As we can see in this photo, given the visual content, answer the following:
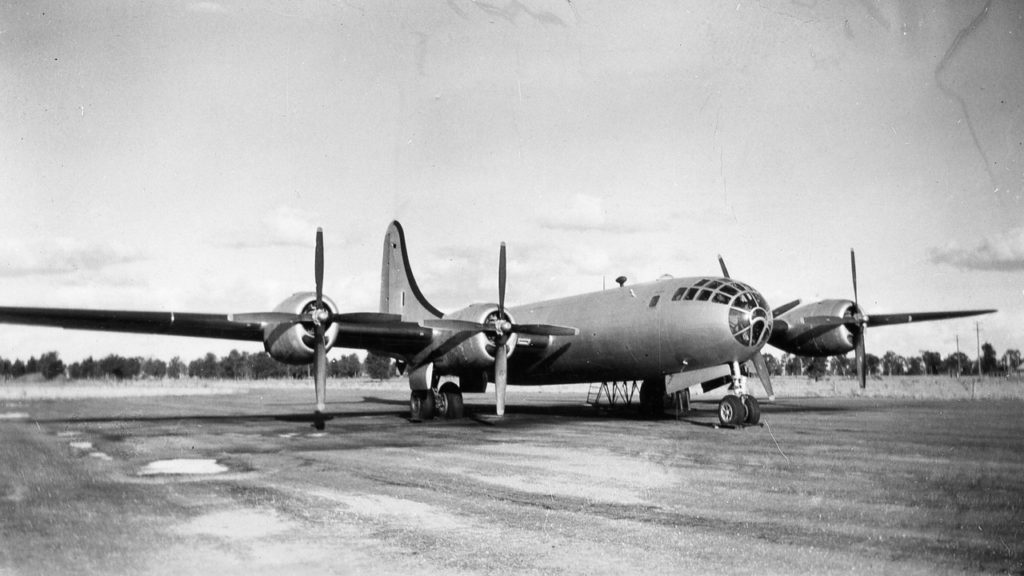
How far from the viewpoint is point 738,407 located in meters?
18.2

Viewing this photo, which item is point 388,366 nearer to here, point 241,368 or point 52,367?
point 241,368

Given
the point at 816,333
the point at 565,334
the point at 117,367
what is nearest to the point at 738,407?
the point at 565,334

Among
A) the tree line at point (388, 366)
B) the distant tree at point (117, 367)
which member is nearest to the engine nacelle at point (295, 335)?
the distant tree at point (117, 367)

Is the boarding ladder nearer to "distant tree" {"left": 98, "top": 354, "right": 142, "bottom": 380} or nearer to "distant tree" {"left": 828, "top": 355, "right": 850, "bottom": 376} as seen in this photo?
"distant tree" {"left": 98, "top": 354, "right": 142, "bottom": 380}

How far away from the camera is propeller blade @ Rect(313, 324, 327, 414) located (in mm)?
18453

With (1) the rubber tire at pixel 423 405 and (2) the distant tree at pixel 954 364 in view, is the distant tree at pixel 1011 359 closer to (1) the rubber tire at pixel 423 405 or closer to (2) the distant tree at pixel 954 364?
(2) the distant tree at pixel 954 364

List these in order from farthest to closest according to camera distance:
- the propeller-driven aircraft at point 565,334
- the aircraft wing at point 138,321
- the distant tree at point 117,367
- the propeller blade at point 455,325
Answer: the distant tree at point 117,367, the propeller blade at point 455,325, the propeller-driven aircraft at point 565,334, the aircraft wing at point 138,321

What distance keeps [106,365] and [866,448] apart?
7194 cm

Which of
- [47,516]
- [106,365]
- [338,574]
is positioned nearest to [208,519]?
[47,516]

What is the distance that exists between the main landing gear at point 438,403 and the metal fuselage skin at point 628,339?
6.72ft

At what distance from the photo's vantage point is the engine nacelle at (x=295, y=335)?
19.3 metres

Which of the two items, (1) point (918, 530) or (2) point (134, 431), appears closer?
(1) point (918, 530)

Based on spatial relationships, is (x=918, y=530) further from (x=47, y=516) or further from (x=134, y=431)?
(x=134, y=431)

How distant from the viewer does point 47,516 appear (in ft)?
26.0
